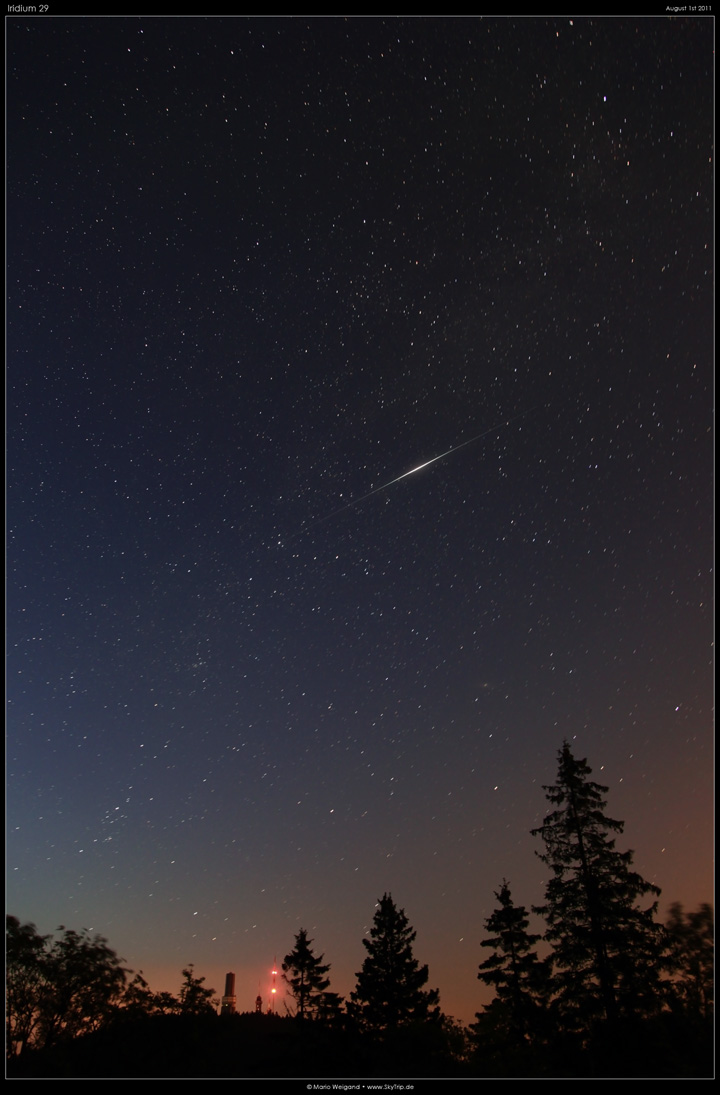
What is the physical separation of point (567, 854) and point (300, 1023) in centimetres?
3041

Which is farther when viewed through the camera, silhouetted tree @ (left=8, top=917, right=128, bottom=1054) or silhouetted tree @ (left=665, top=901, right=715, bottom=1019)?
silhouetted tree @ (left=8, top=917, right=128, bottom=1054)

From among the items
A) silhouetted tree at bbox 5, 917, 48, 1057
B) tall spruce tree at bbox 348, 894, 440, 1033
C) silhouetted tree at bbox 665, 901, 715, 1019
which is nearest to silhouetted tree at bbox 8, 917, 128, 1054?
silhouetted tree at bbox 5, 917, 48, 1057

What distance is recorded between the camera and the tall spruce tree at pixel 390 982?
38.8 meters

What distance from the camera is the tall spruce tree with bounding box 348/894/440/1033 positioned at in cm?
3881

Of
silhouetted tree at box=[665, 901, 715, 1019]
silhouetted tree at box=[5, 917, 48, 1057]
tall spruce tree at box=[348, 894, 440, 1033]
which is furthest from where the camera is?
tall spruce tree at box=[348, 894, 440, 1033]

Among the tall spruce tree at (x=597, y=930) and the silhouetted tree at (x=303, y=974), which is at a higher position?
the tall spruce tree at (x=597, y=930)

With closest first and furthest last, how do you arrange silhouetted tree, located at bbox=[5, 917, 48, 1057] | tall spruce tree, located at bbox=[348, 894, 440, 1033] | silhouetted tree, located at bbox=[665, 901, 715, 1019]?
silhouetted tree, located at bbox=[665, 901, 715, 1019], silhouetted tree, located at bbox=[5, 917, 48, 1057], tall spruce tree, located at bbox=[348, 894, 440, 1033]

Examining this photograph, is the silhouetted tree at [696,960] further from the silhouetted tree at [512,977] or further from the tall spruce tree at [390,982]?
the tall spruce tree at [390,982]

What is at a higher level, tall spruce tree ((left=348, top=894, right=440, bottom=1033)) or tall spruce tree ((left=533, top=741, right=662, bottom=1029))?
tall spruce tree ((left=533, top=741, right=662, bottom=1029))

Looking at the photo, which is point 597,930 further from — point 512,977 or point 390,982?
point 390,982

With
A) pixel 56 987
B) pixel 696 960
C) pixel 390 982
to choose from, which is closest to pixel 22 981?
pixel 56 987

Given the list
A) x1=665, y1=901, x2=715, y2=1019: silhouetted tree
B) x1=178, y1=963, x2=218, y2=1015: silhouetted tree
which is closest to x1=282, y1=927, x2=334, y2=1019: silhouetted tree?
x1=178, y1=963, x2=218, y2=1015: silhouetted tree

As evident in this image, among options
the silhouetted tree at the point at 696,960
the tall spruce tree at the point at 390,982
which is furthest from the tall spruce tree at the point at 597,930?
the tall spruce tree at the point at 390,982

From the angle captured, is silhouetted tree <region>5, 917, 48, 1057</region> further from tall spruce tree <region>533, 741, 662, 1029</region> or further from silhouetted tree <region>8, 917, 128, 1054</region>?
tall spruce tree <region>533, 741, 662, 1029</region>
